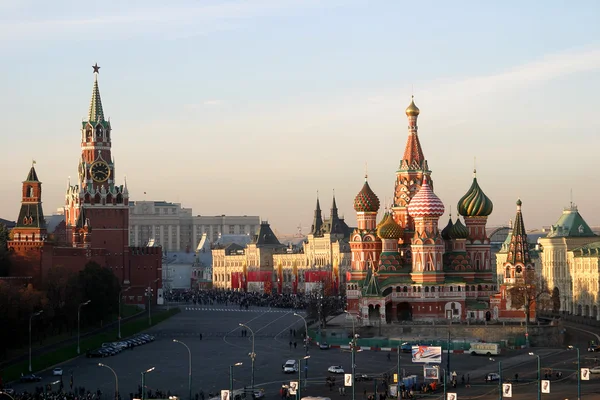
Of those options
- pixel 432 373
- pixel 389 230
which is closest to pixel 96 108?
pixel 389 230

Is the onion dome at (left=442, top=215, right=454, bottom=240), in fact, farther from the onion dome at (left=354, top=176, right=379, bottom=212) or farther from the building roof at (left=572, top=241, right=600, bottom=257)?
the building roof at (left=572, top=241, right=600, bottom=257)

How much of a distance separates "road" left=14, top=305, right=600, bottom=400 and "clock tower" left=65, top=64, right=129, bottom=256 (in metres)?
37.4

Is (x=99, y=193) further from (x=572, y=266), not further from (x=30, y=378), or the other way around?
(x=30, y=378)

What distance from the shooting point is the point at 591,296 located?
6403 inches

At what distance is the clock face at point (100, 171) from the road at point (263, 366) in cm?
4182

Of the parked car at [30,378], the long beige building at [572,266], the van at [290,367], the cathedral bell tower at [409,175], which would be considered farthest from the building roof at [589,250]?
the parked car at [30,378]

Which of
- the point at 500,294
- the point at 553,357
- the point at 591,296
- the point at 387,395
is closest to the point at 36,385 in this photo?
the point at 387,395

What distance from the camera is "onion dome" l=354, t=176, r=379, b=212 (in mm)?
157500

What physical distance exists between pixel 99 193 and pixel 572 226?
Result: 6167 cm

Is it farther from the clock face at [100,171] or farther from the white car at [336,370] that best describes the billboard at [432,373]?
the clock face at [100,171]

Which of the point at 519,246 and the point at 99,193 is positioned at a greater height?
the point at 99,193

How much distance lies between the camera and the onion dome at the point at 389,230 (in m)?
152

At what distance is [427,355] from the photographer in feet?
355

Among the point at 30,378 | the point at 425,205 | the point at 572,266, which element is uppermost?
the point at 425,205
